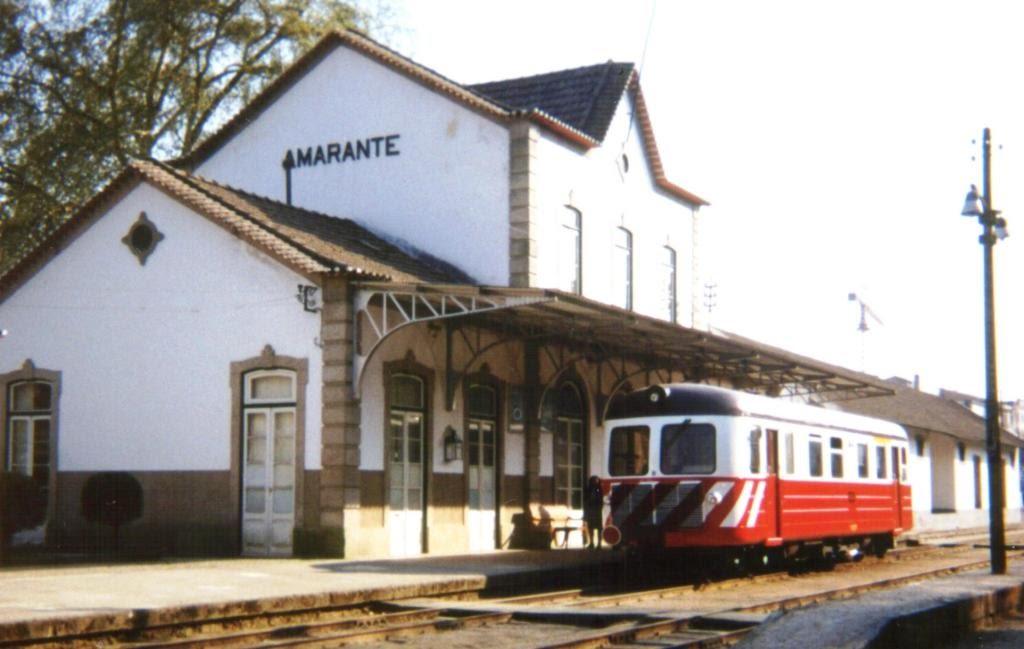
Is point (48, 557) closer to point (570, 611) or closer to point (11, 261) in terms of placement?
point (570, 611)

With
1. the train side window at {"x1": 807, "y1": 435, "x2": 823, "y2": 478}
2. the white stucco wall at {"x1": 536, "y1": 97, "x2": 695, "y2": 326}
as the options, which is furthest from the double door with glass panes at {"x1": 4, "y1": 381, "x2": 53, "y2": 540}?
the train side window at {"x1": 807, "y1": 435, "x2": 823, "y2": 478}

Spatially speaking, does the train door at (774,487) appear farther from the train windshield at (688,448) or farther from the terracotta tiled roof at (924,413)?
the terracotta tiled roof at (924,413)

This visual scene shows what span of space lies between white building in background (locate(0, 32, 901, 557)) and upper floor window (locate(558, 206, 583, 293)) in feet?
0.26

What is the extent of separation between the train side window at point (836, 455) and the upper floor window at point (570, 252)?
20.1 feet

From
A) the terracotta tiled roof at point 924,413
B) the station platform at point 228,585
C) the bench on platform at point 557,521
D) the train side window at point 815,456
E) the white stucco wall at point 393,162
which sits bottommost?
the station platform at point 228,585

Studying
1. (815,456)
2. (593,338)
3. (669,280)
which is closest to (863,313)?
(669,280)

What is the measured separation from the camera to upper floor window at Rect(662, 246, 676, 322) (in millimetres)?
31688

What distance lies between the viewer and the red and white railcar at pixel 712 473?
19219 millimetres

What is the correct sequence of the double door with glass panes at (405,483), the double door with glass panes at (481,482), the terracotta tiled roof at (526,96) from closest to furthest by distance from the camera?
the double door with glass panes at (405,483) → the double door with glass panes at (481,482) → the terracotta tiled roof at (526,96)

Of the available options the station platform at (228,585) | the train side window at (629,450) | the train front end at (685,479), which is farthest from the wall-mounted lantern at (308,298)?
the train front end at (685,479)

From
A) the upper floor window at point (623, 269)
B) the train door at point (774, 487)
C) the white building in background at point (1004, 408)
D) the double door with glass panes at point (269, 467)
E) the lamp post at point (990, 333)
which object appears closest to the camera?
the lamp post at point (990, 333)

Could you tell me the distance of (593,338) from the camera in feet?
84.5

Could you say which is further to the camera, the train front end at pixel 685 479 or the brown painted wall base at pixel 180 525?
the brown painted wall base at pixel 180 525

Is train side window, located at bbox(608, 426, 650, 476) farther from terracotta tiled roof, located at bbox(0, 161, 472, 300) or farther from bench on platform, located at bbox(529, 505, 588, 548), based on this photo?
bench on platform, located at bbox(529, 505, 588, 548)
